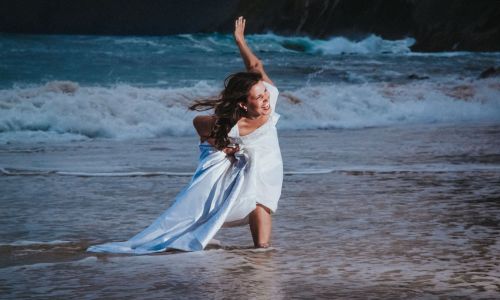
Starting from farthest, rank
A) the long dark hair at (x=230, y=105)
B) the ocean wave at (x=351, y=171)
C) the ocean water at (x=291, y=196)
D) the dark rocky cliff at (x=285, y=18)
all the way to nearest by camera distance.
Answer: the dark rocky cliff at (x=285, y=18)
the ocean wave at (x=351, y=171)
the long dark hair at (x=230, y=105)
the ocean water at (x=291, y=196)

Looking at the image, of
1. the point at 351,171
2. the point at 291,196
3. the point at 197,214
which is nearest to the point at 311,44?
the point at 351,171

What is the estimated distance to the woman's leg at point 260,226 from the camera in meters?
5.79

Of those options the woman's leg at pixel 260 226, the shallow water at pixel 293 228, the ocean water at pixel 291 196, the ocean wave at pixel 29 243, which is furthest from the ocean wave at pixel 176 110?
the woman's leg at pixel 260 226

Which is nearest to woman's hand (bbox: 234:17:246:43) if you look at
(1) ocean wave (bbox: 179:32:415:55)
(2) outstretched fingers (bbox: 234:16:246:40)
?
(2) outstretched fingers (bbox: 234:16:246:40)

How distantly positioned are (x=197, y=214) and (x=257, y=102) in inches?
26.6

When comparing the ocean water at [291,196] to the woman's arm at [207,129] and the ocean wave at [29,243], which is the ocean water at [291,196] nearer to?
the ocean wave at [29,243]

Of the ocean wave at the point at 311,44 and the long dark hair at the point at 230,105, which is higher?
the ocean wave at the point at 311,44

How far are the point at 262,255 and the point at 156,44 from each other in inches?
1451

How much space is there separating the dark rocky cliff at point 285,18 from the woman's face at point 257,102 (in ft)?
121

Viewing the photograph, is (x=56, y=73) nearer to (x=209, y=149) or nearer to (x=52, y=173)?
(x=52, y=173)

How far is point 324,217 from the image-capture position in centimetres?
687

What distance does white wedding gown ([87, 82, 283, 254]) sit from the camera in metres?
5.67

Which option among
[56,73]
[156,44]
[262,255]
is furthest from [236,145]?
[156,44]

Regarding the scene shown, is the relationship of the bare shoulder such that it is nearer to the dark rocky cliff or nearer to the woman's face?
the woman's face
